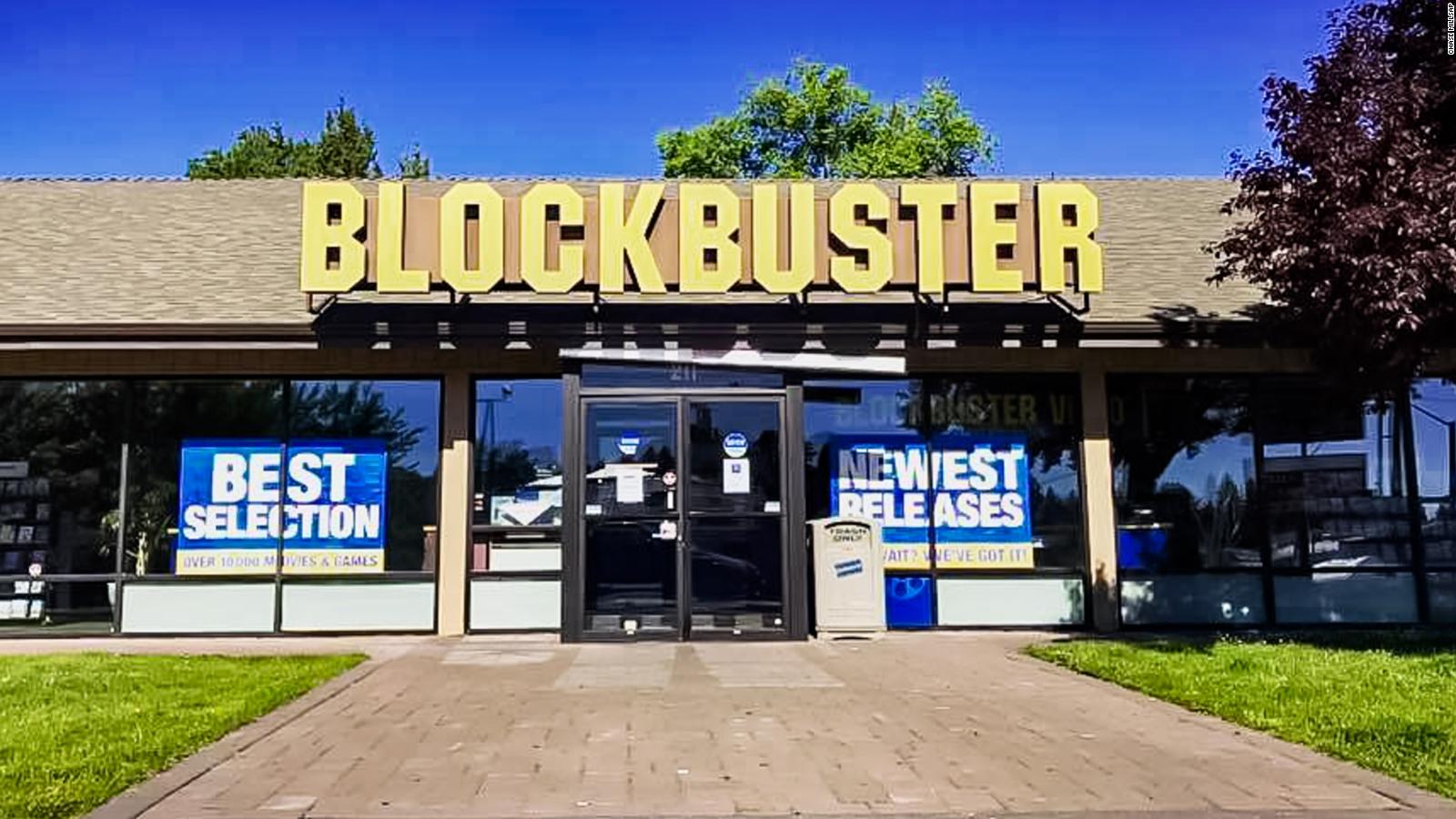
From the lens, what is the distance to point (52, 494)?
13953mm

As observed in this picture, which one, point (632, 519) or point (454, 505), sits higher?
point (454, 505)

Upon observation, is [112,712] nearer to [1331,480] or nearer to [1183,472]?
[1183,472]

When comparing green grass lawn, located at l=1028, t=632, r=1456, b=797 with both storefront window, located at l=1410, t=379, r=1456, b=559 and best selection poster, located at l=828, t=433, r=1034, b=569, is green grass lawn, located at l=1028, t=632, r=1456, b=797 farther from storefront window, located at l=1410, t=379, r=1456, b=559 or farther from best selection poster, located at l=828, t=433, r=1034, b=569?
storefront window, located at l=1410, t=379, r=1456, b=559

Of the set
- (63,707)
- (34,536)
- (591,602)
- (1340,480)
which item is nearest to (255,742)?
(63,707)

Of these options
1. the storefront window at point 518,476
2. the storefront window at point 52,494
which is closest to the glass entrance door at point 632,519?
the storefront window at point 518,476

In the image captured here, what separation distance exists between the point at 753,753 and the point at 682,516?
20.0ft

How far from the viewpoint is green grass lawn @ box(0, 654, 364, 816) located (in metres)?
6.35

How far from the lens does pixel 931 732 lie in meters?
7.88

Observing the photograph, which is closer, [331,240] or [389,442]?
[331,240]

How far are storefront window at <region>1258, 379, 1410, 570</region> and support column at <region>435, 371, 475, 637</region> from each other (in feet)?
29.2

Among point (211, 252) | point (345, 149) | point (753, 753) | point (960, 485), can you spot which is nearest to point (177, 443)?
point (211, 252)

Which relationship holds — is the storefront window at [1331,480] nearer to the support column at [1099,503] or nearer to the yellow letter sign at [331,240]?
the support column at [1099,503]

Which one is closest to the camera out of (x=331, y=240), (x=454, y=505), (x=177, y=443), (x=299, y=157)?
(x=331, y=240)

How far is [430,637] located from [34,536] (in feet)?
14.9
